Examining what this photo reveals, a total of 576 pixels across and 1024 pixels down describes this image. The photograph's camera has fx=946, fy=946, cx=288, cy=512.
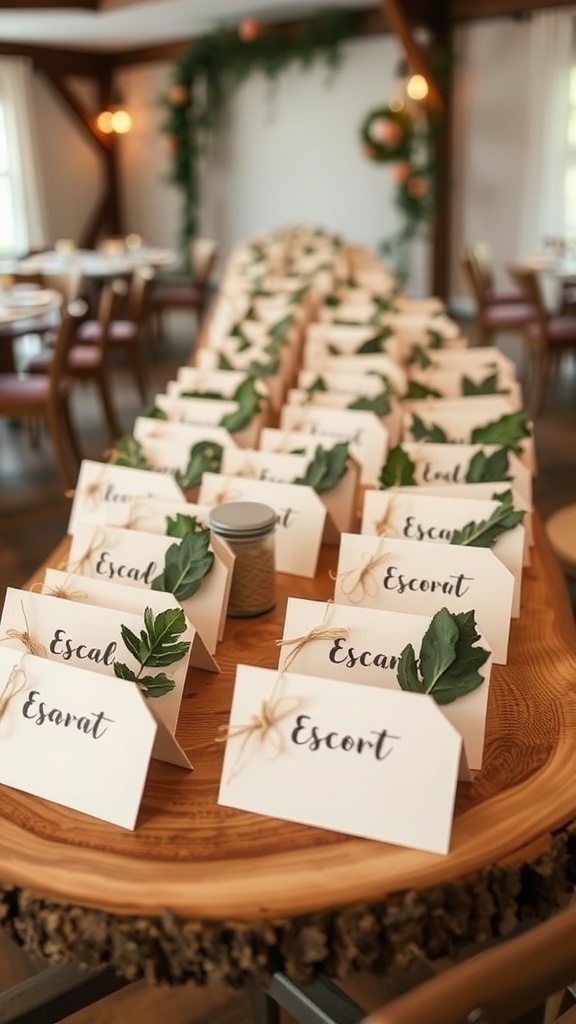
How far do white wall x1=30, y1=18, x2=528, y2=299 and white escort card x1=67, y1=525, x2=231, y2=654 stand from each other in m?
7.74

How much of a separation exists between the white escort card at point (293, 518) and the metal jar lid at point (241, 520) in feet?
0.39

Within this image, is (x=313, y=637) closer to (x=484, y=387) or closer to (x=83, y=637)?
(x=83, y=637)

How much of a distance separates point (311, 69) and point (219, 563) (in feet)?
29.8

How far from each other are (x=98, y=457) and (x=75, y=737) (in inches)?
163

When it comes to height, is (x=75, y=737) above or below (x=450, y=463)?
below

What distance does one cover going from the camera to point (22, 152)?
33.9ft

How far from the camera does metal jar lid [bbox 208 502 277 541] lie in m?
1.32

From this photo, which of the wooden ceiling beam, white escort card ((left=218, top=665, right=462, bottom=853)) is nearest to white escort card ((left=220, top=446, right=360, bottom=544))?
white escort card ((left=218, top=665, right=462, bottom=853))

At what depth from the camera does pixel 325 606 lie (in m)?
1.08

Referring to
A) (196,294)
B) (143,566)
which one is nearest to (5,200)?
(196,294)

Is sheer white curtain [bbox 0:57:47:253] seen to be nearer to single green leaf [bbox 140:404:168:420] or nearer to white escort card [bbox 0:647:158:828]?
single green leaf [bbox 140:404:168:420]

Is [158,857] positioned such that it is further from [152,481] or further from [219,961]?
[152,481]

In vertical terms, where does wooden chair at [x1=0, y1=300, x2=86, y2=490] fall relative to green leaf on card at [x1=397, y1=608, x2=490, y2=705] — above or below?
below

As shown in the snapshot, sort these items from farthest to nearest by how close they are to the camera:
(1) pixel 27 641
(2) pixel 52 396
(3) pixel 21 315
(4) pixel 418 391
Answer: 1. (3) pixel 21 315
2. (2) pixel 52 396
3. (4) pixel 418 391
4. (1) pixel 27 641
